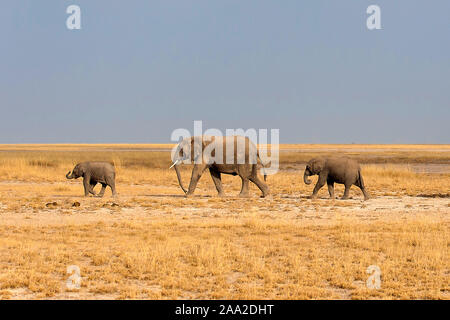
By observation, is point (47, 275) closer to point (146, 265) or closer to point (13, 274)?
point (13, 274)

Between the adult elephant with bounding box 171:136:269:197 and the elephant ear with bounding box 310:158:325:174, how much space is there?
227cm

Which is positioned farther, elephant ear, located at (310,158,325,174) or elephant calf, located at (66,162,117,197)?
elephant ear, located at (310,158,325,174)

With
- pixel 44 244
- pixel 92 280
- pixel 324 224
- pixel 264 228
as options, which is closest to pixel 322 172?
pixel 324 224

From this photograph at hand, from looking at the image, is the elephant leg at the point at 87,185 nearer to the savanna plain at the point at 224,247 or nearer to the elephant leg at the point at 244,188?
the savanna plain at the point at 224,247

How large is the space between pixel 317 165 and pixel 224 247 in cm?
1089

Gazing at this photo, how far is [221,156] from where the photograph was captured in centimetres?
2386

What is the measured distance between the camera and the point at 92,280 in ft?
34.1

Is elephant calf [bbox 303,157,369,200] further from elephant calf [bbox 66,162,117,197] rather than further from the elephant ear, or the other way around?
elephant calf [bbox 66,162,117,197]

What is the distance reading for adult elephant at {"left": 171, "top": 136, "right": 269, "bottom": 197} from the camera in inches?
939

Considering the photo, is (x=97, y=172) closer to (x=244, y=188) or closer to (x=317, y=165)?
(x=244, y=188)

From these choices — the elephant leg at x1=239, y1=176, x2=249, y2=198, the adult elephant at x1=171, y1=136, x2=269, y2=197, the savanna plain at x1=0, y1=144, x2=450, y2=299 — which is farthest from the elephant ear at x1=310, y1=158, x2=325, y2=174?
the elephant leg at x1=239, y1=176, x2=249, y2=198

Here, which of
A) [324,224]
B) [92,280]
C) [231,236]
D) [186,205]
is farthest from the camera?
[186,205]

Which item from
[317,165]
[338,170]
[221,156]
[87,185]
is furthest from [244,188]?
[87,185]
